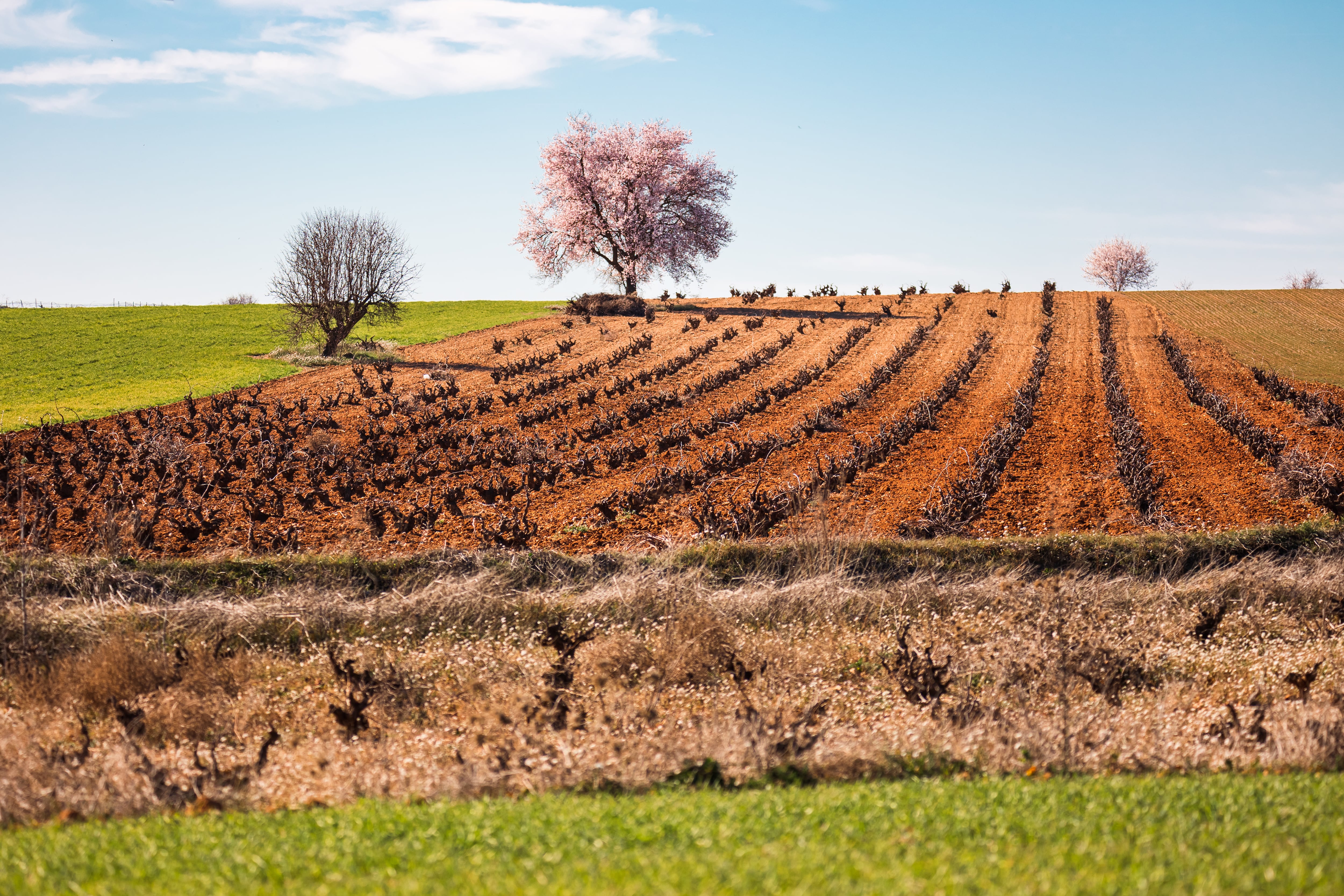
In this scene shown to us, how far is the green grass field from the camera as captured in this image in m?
23.1

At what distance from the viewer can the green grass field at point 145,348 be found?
2308cm

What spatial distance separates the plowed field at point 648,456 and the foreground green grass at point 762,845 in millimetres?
6138

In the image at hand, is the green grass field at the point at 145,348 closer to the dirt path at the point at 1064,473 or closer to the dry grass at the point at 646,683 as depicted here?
the dry grass at the point at 646,683

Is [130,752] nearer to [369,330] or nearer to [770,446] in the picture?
[770,446]

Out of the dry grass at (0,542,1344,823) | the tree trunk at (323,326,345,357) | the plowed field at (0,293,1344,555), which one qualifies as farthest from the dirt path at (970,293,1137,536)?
the tree trunk at (323,326,345,357)

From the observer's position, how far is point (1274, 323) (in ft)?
116

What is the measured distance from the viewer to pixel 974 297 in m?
42.3

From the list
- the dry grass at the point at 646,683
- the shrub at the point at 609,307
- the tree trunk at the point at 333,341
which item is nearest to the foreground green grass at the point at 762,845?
the dry grass at the point at 646,683

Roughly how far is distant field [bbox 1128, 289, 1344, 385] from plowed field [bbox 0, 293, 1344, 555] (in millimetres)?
1871

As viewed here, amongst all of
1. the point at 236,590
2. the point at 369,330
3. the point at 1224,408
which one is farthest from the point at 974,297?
the point at 236,590

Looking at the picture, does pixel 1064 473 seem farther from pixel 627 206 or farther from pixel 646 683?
pixel 627 206

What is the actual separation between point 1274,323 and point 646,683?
38127 millimetres

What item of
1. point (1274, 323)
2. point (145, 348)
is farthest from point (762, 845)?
point (1274, 323)

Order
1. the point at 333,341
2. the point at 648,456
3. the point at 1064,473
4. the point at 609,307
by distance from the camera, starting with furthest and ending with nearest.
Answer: the point at 609,307 → the point at 333,341 → the point at 648,456 → the point at 1064,473
